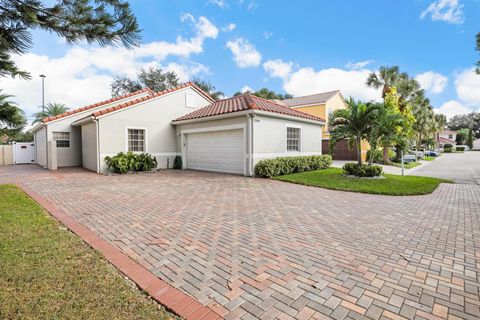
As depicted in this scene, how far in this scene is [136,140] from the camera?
599 inches

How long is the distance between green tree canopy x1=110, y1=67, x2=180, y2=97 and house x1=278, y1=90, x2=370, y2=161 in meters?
18.5

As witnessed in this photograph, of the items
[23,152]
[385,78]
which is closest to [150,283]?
[23,152]

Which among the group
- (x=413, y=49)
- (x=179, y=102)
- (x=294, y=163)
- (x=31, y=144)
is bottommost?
(x=294, y=163)

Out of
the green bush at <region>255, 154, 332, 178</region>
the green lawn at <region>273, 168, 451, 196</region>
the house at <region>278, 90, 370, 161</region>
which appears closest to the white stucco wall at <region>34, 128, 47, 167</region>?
the green bush at <region>255, 154, 332, 178</region>

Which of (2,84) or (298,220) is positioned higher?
(2,84)

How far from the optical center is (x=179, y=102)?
17.2m

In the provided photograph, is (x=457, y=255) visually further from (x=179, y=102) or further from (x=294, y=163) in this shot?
(x=179, y=102)

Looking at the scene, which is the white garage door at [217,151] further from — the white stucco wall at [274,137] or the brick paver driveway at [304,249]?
the brick paver driveway at [304,249]

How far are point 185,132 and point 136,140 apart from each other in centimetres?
305

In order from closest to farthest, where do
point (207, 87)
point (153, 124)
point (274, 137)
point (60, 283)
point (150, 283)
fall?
point (60, 283)
point (150, 283)
point (274, 137)
point (153, 124)
point (207, 87)

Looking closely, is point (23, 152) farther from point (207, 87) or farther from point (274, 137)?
point (207, 87)

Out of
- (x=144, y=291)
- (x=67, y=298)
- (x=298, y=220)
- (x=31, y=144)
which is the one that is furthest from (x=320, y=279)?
(x=31, y=144)

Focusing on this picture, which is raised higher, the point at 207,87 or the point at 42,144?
the point at 207,87

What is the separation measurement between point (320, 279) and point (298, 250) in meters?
0.88
